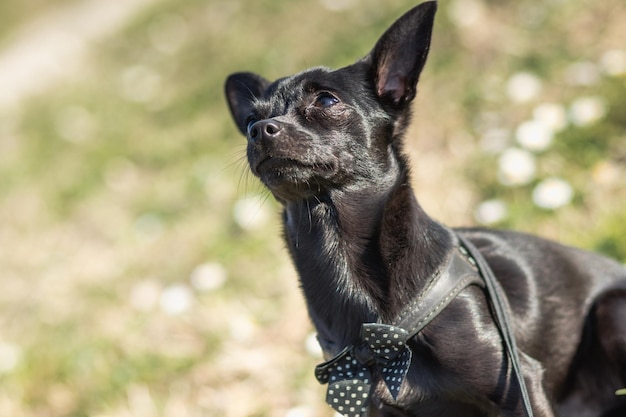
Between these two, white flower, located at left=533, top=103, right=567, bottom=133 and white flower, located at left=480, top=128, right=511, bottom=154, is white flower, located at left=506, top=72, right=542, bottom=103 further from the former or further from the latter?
white flower, located at left=533, top=103, right=567, bottom=133

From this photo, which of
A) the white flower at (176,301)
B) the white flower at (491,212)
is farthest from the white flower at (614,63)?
the white flower at (176,301)

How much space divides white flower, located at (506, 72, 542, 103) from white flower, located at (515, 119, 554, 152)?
636 millimetres

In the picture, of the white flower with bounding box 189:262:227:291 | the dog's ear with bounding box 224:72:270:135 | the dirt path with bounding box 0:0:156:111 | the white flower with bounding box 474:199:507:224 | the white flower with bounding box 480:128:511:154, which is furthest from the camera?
the dirt path with bounding box 0:0:156:111

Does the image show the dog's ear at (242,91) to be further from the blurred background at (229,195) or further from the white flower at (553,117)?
the white flower at (553,117)

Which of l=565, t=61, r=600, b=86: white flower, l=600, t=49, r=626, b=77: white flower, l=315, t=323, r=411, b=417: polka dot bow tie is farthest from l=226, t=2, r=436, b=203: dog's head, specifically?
l=565, t=61, r=600, b=86: white flower

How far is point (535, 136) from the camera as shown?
3.97 metres

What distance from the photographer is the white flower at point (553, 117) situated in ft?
13.5

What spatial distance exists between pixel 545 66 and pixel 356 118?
2702mm

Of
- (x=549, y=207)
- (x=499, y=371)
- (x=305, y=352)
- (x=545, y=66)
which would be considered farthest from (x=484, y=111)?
(x=499, y=371)

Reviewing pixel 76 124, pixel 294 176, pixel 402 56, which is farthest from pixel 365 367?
pixel 76 124

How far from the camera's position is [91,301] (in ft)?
15.7

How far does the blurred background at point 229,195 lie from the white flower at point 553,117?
2 cm

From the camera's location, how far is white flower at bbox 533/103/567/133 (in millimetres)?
4113

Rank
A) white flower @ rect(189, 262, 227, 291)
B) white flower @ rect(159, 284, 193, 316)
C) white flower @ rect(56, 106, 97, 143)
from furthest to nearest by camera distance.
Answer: white flower @ rect(56, 106, 97, 143), white flower @ rect(189, 262, 227, 291), white flower @ rect(159, 284, 193, 316)
